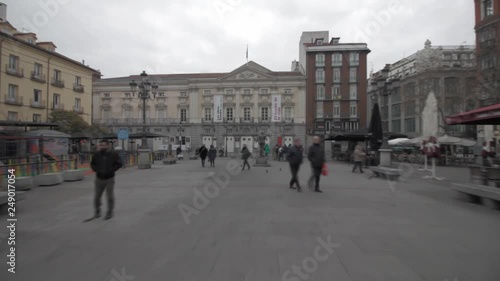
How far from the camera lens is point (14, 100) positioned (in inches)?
1261

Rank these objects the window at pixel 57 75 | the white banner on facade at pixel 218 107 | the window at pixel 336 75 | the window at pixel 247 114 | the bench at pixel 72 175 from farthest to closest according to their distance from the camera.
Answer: the window at pixel 247 114, the window at pixel 336 75, the white banner on facade at pixel 218 107, the window at pixel 57 75, the bench at pixel 72 175

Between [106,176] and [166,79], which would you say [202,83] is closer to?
[166,79]

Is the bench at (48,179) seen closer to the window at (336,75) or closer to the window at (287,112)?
the window at (287,112)

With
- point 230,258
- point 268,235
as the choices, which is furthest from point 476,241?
point 230,258

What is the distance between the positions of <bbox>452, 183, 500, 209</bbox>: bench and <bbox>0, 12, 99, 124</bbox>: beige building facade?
32.6 meters

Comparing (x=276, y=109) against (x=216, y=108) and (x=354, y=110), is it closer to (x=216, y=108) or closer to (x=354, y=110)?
(x=216, y=108)

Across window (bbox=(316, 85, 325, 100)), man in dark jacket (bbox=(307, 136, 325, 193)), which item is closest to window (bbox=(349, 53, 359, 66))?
window (bbox=(316, 85, 325, 100))

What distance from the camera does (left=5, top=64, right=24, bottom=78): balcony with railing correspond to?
1229 inches

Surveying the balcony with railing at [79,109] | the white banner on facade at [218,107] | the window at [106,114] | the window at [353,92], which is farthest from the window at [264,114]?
the window at [106,114]

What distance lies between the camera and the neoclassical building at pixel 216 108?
184 ft

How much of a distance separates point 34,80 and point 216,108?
27789 mm

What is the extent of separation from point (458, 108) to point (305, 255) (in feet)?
104

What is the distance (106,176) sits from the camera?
6242 mm

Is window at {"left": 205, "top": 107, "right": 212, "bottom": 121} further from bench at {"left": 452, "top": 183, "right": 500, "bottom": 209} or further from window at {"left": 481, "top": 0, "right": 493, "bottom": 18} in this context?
bench at {"left": 452, "top": 183, "right": 500, "bottom": 209}
